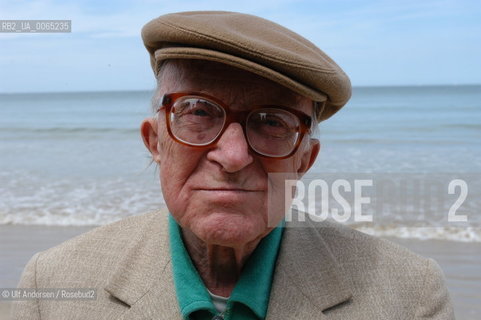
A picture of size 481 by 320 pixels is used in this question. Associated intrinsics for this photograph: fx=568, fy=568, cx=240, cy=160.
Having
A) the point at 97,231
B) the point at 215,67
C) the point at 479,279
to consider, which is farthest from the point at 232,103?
the point at 479,279

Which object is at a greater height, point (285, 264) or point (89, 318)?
point (285, 264)

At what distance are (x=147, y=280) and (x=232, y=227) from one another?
1.09 feet

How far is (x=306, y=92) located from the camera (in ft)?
4.28

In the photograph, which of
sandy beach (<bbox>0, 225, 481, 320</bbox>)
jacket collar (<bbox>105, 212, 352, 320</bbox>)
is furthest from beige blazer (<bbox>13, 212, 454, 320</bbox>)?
sandy beach (<bbox>0, 225, 481, 320</bbox>)

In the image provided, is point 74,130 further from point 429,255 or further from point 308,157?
point 308,157

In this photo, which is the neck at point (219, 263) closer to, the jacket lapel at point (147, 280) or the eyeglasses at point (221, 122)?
the jacket lapel at point (147, 280)

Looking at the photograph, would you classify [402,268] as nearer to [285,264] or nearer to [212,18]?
[285,264]

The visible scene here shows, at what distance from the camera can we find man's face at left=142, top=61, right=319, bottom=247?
1.29m

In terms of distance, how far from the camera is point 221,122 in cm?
130

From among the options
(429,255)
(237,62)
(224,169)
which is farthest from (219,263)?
(429,255)

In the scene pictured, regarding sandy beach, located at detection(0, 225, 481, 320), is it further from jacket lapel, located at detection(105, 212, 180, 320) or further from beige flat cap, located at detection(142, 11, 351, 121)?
beige flat cap, located at detection(142, 11, 351, 121)

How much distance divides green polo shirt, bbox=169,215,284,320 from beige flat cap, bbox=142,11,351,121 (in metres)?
0.45

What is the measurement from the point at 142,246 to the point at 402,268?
71 cm

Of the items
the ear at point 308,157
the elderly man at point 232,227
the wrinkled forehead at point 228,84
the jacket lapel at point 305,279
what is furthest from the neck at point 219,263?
the wrinkled forehead at point 228,84
